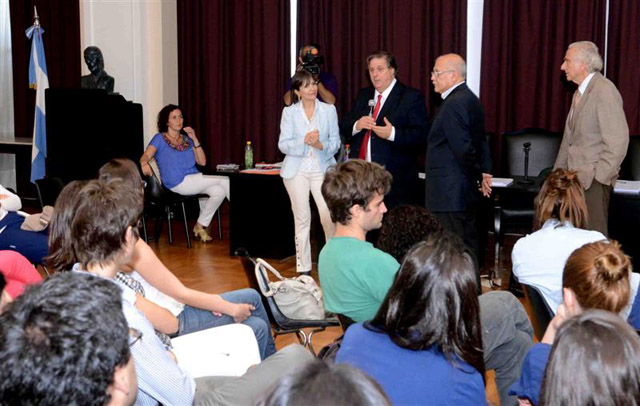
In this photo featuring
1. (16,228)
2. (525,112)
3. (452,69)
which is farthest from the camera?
(525,112)

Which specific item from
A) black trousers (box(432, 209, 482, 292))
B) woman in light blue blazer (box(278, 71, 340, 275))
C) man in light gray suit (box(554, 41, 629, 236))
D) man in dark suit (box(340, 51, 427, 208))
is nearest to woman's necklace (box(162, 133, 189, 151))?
woman in light blue blazer (box(278, 71, 340, 275))

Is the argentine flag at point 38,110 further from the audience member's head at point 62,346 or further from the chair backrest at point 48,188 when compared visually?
the audience member's head at point 62,346

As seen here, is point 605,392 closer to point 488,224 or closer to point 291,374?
point 291,374

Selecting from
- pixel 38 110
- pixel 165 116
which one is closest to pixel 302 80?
pixel 165 116

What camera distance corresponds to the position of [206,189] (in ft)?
22.8

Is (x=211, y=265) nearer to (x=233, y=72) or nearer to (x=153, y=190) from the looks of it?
(x=153, y=190)

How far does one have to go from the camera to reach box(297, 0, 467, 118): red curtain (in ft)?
23.0

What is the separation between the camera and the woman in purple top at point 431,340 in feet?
5.77

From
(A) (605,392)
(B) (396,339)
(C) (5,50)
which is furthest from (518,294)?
(C) (5,50)

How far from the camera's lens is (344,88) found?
7477 millimetres

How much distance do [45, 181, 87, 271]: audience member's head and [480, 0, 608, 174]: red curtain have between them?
5044 millimetres

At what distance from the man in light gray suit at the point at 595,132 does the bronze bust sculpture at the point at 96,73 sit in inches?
175

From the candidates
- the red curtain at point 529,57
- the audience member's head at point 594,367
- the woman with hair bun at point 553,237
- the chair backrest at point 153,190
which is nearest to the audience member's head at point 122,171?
the woman with hair bun at point 553,237

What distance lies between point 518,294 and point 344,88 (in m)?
3.24
